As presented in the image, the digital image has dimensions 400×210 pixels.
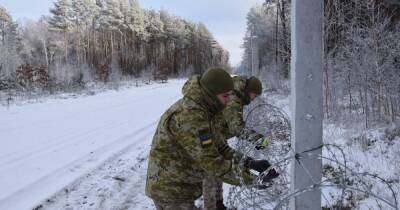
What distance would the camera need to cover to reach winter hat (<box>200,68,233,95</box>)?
7.66ft

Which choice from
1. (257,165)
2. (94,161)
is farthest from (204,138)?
(94,161)

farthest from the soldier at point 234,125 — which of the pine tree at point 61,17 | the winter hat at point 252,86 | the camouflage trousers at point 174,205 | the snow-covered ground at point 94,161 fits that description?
the pine tree at point 61,17

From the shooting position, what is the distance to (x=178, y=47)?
62.0 metres

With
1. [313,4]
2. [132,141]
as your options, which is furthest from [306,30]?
[132,141]

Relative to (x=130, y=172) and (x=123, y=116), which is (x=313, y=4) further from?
(x=123, y=116)

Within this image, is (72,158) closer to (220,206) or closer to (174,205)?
(220,206)

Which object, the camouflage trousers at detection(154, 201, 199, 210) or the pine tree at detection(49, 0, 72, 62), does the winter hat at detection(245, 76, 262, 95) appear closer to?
the camouflage trousers at detection(154, 201, 199, 210)

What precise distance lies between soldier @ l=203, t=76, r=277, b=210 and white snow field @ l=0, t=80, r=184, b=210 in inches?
40.0

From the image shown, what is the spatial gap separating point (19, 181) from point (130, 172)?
154cm

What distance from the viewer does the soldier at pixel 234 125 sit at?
11.6ft

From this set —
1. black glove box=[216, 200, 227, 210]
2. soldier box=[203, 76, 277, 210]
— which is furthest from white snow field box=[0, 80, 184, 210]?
soldier box=[203, 76, 277, 210]

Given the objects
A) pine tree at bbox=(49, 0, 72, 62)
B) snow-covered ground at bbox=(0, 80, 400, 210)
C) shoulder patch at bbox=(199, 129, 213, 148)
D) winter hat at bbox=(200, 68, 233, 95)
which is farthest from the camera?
pine tree at bbox=(49, 0, 72, 62)

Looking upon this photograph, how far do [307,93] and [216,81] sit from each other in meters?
0.74

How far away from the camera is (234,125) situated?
14.0 feet
